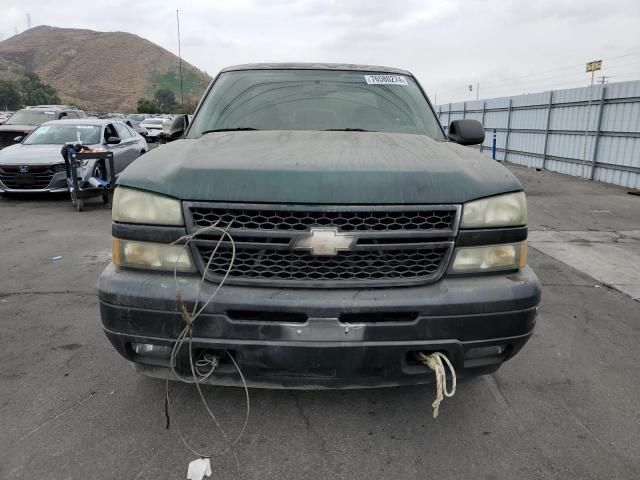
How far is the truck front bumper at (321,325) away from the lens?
80.1 inches

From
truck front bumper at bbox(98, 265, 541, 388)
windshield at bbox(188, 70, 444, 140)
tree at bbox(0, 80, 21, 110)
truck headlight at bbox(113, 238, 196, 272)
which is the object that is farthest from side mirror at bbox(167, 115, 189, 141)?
tree at bbox(0, 80, 21, 110)

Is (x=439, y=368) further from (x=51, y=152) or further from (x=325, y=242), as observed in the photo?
(x=51, y=152)

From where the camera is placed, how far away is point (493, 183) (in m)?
2.24

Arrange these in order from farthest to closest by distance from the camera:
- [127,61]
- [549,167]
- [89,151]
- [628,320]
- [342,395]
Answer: [127,61]
[549,167]
[89,151]
[628,320]
[342,395]

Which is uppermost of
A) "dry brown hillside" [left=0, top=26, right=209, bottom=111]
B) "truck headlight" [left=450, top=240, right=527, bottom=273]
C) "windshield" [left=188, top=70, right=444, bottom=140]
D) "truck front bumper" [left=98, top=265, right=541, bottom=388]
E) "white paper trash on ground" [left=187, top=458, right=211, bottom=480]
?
"dry brown hillside" [left=0, top=26, right=209, bottom=111]

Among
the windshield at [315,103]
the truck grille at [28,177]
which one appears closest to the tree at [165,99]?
the truck grille at [28,177]

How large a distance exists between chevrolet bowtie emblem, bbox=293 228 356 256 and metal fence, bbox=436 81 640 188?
512 inches

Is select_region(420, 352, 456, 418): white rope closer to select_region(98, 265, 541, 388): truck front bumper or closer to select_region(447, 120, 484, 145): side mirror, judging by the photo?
select_region(98, 265, 541, 388): truck front bumper

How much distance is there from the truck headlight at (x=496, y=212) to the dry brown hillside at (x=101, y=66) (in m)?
117

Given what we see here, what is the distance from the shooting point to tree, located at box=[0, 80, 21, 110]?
6644 cm

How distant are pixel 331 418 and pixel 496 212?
51.7 inches

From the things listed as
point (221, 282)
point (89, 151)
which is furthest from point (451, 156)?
point (89, 151)

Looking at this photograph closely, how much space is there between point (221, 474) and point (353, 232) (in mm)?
1180

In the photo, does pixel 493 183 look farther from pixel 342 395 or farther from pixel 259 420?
pixel 259 420
